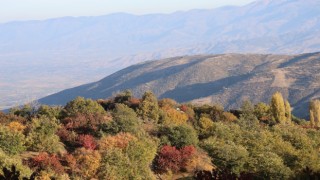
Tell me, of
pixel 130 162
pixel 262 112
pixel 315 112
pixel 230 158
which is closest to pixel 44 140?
pixel 130 162

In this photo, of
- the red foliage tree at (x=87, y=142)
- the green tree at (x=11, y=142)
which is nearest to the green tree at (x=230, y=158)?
the red foliage tree at (x=87, y=142)

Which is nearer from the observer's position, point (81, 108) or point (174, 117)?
point (81, 108)

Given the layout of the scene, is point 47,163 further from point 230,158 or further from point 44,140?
point 230,158

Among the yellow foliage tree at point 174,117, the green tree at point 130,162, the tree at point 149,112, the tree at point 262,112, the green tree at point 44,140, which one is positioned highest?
the green tree at point 44,140

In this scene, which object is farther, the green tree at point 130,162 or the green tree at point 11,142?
the green tree at point 11,142

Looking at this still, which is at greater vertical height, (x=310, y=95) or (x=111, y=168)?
(x=111, y=168)

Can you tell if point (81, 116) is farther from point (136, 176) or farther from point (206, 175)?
point (206, 175)

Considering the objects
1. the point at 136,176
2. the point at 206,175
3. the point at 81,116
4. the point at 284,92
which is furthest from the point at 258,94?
the point at 206,175

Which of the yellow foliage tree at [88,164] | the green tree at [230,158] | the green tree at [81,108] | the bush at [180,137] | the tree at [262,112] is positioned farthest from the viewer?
the tree at [262,112]

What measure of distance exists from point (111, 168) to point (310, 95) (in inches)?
6441

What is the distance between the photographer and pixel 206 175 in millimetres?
9898

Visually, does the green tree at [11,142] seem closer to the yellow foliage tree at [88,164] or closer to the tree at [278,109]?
the yellow foliage tree at [88,164]

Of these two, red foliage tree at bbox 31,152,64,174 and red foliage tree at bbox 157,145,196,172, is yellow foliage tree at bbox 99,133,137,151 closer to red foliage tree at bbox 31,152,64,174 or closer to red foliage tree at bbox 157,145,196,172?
red foliage tree at bbox 157,145,196,172

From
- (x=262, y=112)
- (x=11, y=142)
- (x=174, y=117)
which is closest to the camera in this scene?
(x=11, y=142)
